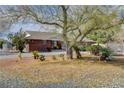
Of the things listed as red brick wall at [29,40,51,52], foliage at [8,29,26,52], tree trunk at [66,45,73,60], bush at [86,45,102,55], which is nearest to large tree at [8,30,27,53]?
foliage at [8,29,26,52]

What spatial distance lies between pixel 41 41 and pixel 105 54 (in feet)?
2.99

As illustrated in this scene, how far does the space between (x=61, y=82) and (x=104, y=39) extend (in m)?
0.84

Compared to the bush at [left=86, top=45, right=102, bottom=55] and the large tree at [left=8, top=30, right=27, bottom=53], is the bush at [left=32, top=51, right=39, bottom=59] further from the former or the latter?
the bush at [left=86, top=45, right=102, bottom=55]

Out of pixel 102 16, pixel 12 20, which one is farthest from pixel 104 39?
pixel 12 20

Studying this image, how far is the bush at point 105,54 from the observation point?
788cm

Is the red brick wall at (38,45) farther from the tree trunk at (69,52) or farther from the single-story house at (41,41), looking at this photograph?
the tree trunk at (69,52)

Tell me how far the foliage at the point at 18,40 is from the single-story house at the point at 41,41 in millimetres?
62

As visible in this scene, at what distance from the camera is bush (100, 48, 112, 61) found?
7875 millimetres

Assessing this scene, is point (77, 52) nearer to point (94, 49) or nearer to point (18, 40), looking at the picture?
point (94, 49)

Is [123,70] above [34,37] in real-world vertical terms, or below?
below

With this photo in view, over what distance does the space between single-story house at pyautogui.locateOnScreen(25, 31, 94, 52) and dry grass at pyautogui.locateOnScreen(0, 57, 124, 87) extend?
0.54 ft
